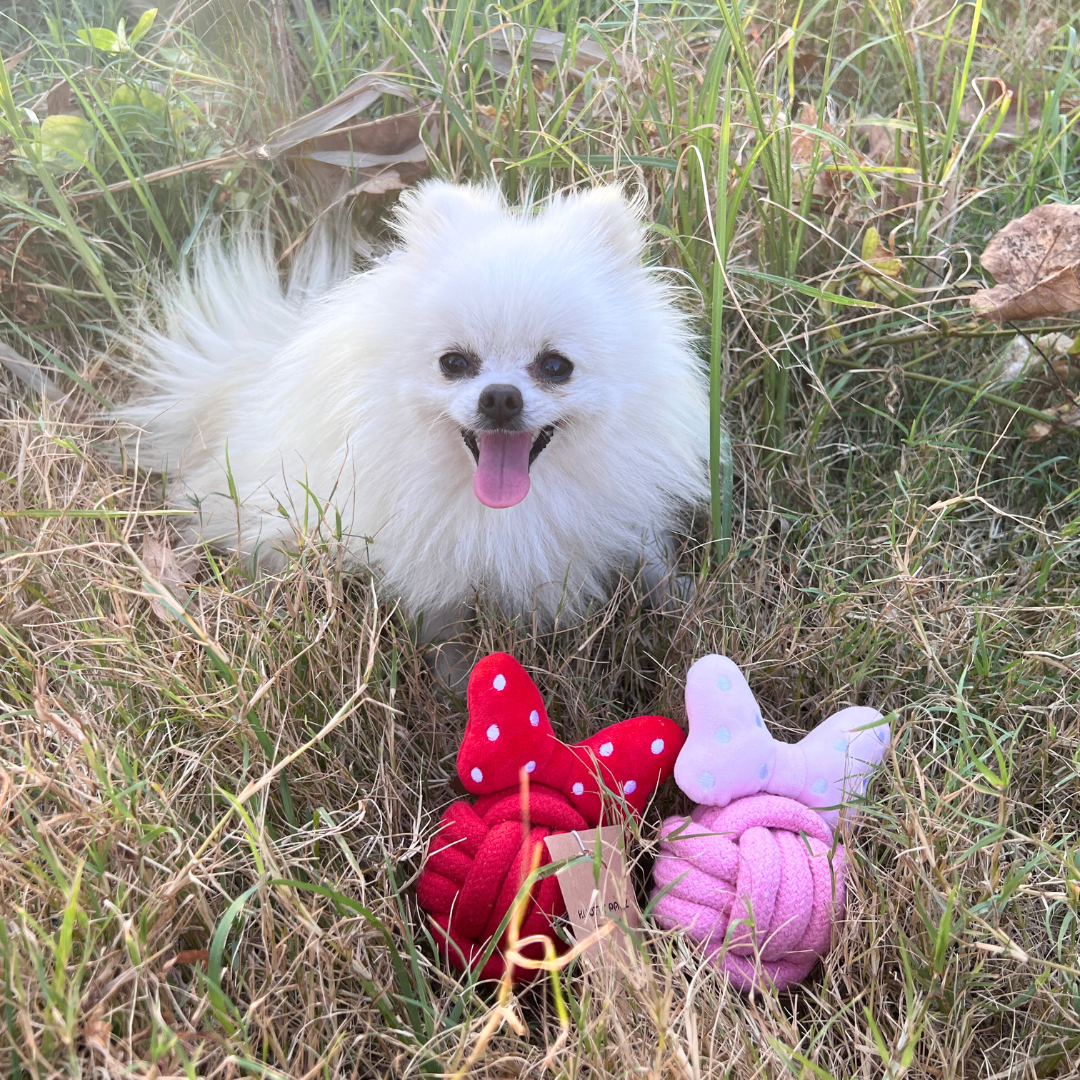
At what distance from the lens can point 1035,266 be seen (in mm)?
2043

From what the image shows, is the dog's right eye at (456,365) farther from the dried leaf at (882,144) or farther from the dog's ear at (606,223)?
the dried leaf at (882,144)

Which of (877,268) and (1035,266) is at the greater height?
(877,268)

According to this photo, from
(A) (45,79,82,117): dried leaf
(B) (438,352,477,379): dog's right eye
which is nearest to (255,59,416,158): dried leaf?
(A) (45,79,82,117): dried leaf

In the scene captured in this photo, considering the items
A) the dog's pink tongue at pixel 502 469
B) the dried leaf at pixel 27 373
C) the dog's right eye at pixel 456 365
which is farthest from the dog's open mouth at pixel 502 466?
the dried leaf at pixel 27 373

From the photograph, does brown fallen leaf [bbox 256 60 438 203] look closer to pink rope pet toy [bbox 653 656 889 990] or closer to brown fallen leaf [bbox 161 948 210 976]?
pink rope pet toy [bbox 653 656 889 990]

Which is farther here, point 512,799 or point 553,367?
point 553,367

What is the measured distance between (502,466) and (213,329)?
3.96 feet

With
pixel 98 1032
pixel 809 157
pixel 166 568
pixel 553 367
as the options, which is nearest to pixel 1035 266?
pixel 809 157

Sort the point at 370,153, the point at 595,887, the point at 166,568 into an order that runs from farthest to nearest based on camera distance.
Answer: the point at 370,153 < the point at 166,568 < the point at 595,887

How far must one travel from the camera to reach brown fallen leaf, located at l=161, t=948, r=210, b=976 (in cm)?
125

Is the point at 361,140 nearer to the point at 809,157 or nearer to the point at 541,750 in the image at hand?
the point at 809,157

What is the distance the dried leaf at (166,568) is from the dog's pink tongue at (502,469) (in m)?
0.66

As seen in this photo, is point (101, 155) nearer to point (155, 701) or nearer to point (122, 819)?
point (155, 701)

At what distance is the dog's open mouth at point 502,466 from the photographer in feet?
5.66
